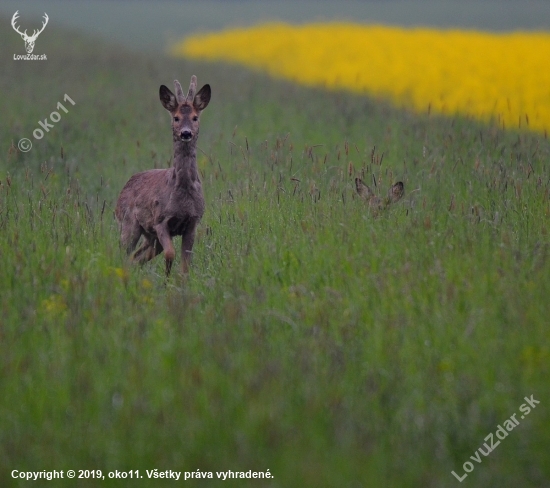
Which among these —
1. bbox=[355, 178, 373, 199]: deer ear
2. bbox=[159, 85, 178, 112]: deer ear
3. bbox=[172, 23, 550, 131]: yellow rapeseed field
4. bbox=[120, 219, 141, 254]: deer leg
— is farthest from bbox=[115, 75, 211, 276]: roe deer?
bbox=[172, 23, 550, 131]: yellow rapeseed field

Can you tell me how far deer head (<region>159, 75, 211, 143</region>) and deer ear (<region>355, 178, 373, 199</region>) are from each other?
154 centimetres

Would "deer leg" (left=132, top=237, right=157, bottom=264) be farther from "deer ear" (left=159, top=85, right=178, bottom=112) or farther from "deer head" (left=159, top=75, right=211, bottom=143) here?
"deer ear" (left=159, top=85, right=178, bottom=112)

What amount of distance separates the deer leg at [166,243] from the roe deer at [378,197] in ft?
5.75

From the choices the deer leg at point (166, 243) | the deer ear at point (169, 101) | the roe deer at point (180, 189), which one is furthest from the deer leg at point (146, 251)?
the deer ear at point (169, 101)

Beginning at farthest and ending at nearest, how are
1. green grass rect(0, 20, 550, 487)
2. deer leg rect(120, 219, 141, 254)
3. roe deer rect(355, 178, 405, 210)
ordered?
deer leg rect(120, 219, 141, 254) < roe deer rect(355, 178, 405, 210) < green grass rect(0, 20, 550, 487)

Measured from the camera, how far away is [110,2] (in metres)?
61.3

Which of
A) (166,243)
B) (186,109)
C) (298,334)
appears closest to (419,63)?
(186,109)

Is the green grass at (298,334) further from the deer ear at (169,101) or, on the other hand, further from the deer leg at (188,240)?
the deer ear at (169,101)

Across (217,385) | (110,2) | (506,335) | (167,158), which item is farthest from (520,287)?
(110,2)

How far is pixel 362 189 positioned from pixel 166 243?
1.84 metres

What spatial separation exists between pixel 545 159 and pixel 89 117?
8800 millimetres

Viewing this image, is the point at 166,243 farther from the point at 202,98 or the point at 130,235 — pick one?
the point at 202,98

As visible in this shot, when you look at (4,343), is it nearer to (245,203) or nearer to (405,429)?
(405,429)

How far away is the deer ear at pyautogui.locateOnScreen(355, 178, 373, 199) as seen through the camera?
26.0ft
